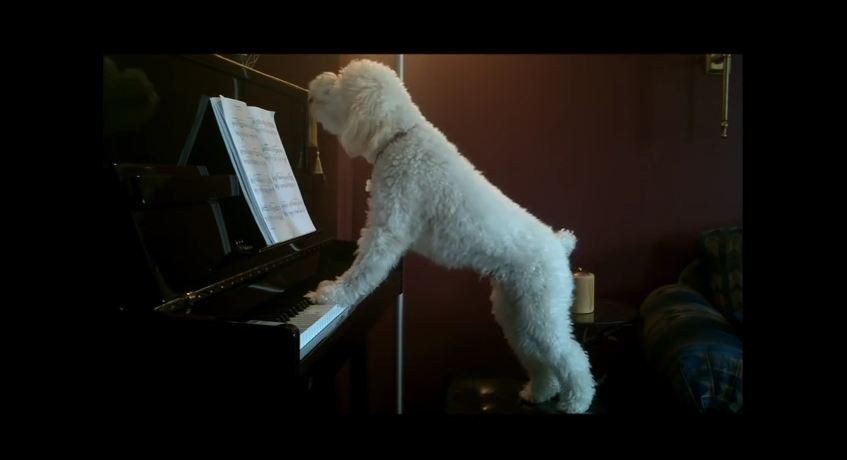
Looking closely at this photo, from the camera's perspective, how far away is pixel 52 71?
840 mm

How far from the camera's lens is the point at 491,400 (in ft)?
5.12

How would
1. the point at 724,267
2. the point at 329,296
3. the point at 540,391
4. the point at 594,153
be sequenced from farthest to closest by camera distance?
the point at 594,153, the point at 724,267, the point at 540,391, the point at 329,296

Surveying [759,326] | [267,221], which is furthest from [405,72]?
[759,326]

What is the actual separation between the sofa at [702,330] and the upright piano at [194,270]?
0.82m

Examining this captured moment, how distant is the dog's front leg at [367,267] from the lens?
1164 millimetres

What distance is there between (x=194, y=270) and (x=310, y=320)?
0.22 metres

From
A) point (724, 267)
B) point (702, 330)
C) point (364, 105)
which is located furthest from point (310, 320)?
point (724, 267)

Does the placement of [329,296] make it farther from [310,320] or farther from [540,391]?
[540,391]

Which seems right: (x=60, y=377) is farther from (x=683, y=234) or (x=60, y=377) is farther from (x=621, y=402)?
(x=683, y=234)

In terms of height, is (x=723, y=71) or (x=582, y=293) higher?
(x=723, y=71)

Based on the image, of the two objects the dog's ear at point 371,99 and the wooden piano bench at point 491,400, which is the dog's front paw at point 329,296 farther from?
the wooden piano bench at point 491,400

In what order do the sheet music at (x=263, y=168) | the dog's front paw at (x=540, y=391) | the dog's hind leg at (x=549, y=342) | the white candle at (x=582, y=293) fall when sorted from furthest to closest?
the white candle at (x=582, y=293) < the dog's front paw at (x=540, y=391) < the dog's hind leg at (x=549, y=342) < the sheet music at (x=263, y=168)

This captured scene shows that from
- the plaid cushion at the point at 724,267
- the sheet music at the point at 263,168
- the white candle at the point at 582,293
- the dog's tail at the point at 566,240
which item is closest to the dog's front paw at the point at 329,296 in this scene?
the sheet music at the point at 263,168

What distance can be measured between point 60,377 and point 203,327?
22 cm
